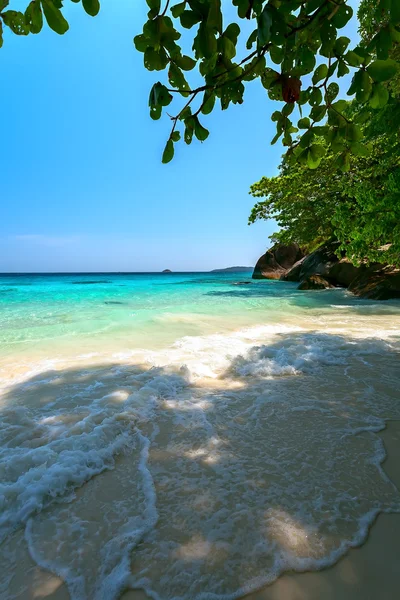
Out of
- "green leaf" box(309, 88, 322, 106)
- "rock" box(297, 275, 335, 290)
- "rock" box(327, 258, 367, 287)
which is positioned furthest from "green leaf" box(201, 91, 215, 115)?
"rock" box(297, 275, 335, 290)

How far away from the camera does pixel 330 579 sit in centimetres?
139

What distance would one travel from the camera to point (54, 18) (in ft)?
4.07

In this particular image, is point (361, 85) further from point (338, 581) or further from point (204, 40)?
point (338, 581)

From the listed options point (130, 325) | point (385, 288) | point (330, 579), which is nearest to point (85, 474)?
point (330, 579)

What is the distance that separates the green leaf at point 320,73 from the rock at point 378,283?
14.1m

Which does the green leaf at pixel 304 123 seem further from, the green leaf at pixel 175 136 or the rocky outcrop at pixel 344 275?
the rocky outcrop at pixel 344 275

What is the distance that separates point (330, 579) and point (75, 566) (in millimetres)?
1316

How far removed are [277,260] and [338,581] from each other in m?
38.5

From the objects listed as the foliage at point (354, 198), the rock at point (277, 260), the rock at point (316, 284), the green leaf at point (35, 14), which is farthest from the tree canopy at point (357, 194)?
the rock at point (277, 260)

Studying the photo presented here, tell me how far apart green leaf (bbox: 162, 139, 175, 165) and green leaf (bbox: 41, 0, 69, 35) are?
627mm

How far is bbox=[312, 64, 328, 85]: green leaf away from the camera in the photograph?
162 centimetres

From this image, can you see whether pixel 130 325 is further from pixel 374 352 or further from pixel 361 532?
pixel 361 532

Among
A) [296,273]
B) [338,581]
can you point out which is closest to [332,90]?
[338,581]

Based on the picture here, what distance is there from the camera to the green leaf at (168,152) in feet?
4.91
